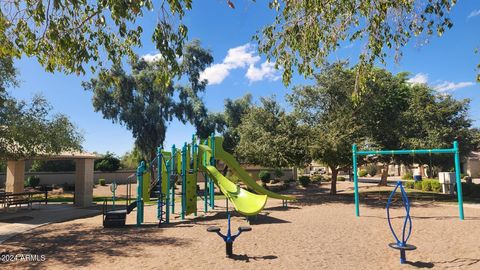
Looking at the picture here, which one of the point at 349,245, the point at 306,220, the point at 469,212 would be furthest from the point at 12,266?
the point at 469,212

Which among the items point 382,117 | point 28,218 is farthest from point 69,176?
point 382,117

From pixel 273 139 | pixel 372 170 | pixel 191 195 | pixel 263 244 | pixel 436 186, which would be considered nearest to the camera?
pixel 263 244

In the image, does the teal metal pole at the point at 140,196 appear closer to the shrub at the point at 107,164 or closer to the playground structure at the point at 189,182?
the playground structure at the point at 189,182

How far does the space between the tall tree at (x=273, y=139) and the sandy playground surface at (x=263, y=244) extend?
287 inches

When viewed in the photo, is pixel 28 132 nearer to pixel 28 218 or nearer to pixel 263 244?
pixel 28 218

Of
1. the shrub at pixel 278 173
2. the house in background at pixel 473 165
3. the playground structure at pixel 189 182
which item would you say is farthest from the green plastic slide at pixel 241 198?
the house in background at pixel 473 165

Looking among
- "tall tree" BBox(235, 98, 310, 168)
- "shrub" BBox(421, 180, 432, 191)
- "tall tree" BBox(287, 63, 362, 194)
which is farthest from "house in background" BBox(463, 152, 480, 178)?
"tall tree" BBox(235, 98, 310, 168)

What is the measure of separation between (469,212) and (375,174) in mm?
45405

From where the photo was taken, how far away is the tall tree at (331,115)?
20438 millimetres

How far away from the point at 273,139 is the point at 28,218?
13415 mm

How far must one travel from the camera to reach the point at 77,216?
53.5 ft

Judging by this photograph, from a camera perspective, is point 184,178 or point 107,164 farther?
point 107,164

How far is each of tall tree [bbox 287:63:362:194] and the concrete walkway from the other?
1266cm

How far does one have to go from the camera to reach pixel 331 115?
22.9 m
